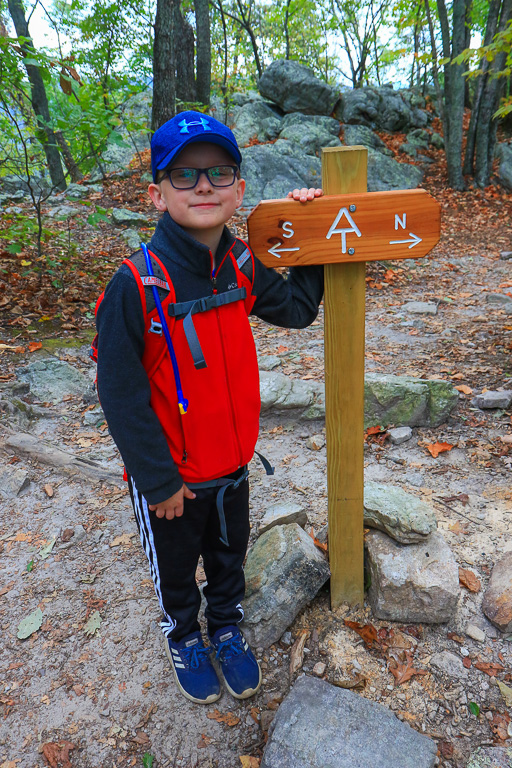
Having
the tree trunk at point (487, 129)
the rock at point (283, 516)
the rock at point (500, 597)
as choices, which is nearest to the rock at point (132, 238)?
the rock at point (283, 516)

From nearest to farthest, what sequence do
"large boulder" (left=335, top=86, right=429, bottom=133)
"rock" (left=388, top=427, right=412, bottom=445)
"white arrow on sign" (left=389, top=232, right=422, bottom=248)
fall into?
"white arrow on sign" (left=389, top=232, right=422, bottom=248) < "rock" (left=388, top=427, right=412, bottom=445) < "large boulder" (left=335, top=86, right=429, bottom=133)

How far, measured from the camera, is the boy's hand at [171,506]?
171cm

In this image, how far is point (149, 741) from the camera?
6.31 ft

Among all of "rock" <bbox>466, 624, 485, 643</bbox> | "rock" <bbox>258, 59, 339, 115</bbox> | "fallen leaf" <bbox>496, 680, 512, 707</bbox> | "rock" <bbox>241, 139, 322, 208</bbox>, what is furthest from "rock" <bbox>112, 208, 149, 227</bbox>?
"fallen leaf" <bbox>496, 680, 512, 707</bbox>

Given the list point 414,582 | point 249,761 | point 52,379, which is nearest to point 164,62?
point 52,379

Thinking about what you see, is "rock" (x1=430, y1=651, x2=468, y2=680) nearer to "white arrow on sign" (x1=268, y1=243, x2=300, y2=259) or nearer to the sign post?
the sign post

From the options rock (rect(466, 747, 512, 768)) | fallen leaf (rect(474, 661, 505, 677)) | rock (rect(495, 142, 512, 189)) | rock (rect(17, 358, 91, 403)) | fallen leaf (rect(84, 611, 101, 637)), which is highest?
rock (rect(495, 142, 512, 189))

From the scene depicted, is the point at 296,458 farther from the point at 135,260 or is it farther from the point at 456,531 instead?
the point at 135,260

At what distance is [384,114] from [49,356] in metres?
13.8

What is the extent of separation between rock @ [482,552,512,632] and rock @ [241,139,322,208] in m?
9.52

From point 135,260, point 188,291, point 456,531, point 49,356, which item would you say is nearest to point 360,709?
point 456,531

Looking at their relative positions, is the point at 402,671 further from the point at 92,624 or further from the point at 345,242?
the point at 345,242

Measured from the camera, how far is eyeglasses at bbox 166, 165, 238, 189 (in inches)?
62.4

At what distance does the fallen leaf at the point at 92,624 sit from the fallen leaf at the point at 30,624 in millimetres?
247
